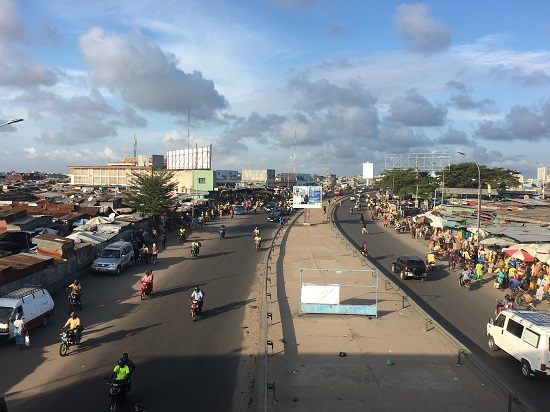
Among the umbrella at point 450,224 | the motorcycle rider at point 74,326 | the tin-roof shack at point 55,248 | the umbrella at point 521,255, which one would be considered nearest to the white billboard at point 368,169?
the umbrella at point 450,224

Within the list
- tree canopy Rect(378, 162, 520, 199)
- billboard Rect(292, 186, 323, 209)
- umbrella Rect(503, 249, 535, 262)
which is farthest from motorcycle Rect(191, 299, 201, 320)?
tree canopy Rect(378, 162, 520, 199)

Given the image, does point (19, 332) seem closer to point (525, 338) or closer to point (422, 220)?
point (525, 338)

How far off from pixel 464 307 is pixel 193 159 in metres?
64.8

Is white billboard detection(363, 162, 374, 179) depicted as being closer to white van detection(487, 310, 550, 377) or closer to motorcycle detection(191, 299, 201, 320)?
motorcycle detection(191, 299, 201, 320)

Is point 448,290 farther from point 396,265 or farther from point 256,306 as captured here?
point 256,306

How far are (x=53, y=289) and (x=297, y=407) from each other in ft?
46.9

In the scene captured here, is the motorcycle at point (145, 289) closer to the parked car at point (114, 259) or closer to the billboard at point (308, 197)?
the parked car at point (114, 259)

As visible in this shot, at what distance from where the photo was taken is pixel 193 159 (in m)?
76.8

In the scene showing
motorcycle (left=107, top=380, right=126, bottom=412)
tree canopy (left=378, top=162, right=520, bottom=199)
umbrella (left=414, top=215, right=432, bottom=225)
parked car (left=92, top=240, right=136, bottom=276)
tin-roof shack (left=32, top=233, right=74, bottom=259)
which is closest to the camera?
motorcycle (left=107, top=380, right=126, bottom=412)

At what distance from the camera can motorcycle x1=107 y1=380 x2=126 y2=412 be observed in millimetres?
8836

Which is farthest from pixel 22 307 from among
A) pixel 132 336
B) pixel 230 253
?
pixel 230 253

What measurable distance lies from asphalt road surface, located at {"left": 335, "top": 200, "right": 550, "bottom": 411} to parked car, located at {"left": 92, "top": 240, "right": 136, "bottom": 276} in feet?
49.4

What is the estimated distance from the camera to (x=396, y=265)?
24.2 meters

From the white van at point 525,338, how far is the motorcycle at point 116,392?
10030 mm
